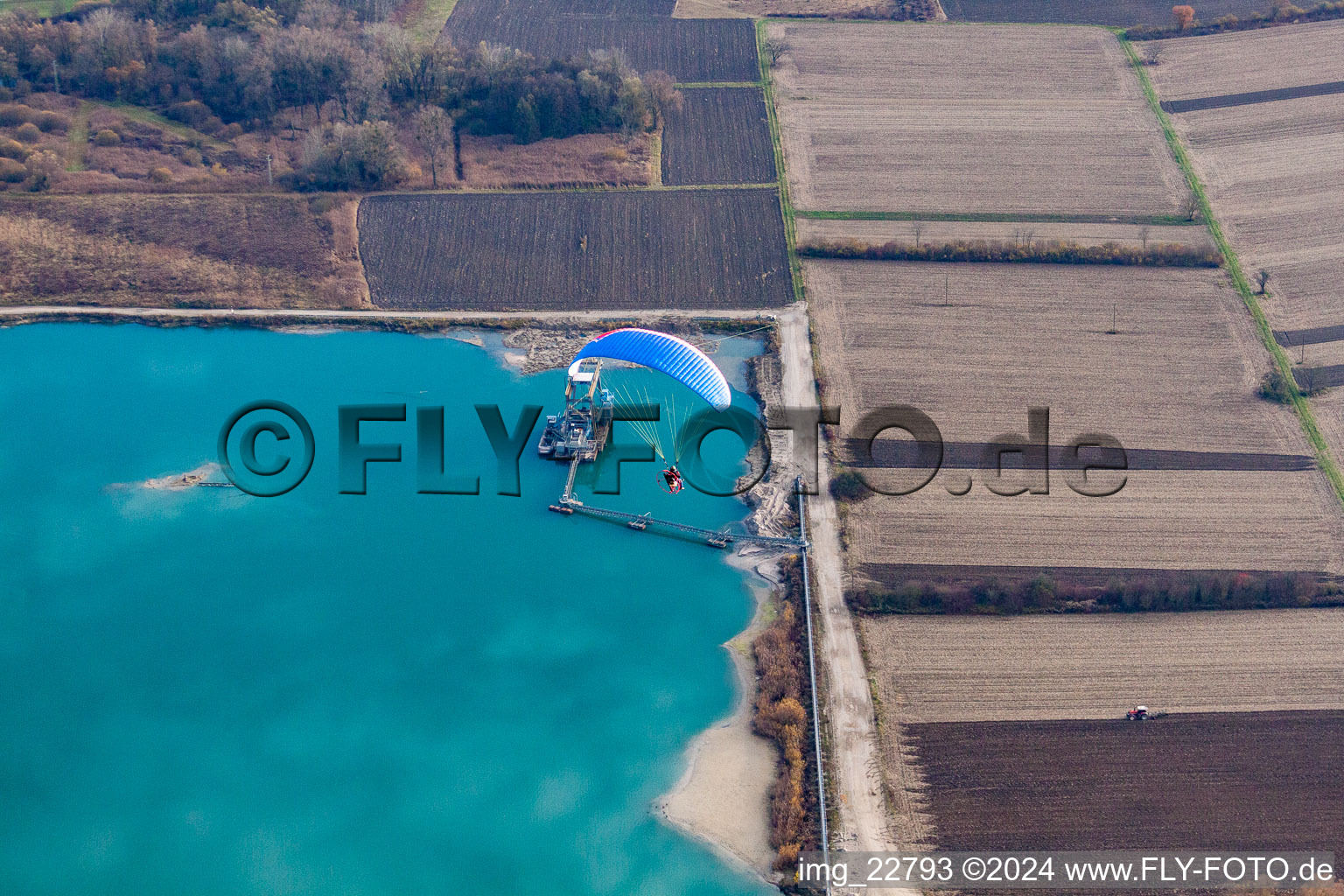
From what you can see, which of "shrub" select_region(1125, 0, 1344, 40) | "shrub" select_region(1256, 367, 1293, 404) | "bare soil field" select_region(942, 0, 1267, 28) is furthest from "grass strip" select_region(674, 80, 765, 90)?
"shrub" select_region(1256, 367, 1293, 404)

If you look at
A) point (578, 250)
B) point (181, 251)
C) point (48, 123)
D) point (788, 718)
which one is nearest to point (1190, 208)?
point (578, 250)

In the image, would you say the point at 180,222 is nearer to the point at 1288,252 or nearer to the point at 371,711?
the point at 371,711

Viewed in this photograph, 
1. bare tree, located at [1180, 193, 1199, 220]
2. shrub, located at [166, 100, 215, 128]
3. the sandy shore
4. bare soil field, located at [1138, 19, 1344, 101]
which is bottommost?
the sandy shore

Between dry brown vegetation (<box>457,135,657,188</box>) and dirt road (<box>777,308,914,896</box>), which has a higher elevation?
dry brown vegetation (<box>457,135,657,188</box>)

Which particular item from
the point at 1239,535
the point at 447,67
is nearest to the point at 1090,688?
the point at 1239,535

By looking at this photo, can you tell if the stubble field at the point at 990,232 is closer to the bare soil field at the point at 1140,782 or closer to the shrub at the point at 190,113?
the bare soil field at the point at 1140,782

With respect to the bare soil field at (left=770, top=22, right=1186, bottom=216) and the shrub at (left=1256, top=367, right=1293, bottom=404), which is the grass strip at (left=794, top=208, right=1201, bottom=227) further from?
the shrub at (left=1256, top=367, right=1293, bottom=404)

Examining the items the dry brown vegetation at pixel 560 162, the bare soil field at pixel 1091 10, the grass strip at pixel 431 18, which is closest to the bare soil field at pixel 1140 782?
the dry brown vegetation at pixel 560 162

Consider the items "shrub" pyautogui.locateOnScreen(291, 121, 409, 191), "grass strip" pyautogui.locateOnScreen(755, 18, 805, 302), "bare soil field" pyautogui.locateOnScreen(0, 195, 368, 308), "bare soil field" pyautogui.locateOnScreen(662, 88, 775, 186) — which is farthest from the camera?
"bare soil field" pyautogui.locateOnScreen(662, 88, 775, 186)
